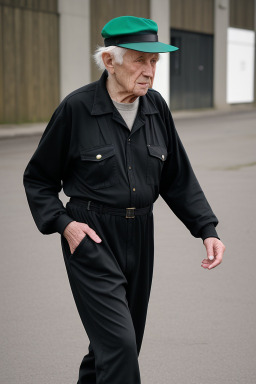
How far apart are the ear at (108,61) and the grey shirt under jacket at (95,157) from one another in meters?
0.08

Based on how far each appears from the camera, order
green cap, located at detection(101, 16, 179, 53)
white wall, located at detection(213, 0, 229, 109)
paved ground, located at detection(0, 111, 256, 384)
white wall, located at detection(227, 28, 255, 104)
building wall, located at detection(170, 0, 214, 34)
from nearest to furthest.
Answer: green cap, located at detection(101, 16, 179, 53), paved ground, located at detection(0, 111, 256, 384), building wall, located at detection(170, 0, 214, 34), white wall, located at detection(213, 0, 229, 109), white wall, located at detection(227, 28, 255, 104)

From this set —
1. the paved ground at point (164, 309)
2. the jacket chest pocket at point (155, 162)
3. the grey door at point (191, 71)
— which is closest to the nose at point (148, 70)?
the jacket chest pocket at point (155, 162)

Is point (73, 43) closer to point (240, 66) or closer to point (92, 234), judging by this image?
point (240, 66)

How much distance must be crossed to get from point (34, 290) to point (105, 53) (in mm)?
2925

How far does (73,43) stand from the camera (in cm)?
2384

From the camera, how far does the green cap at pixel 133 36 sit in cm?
299

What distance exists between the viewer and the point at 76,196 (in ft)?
10.2

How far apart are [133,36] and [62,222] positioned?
2.60ft

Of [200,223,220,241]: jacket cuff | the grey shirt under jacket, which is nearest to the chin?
the grey shirt under jacket

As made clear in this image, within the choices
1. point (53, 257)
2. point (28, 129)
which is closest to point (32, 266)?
point (53, 257)

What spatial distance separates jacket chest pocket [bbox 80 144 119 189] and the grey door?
2726 cm

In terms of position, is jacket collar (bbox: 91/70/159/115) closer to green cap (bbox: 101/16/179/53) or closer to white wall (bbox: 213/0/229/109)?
green cap (bbox: 101/16/179/53)

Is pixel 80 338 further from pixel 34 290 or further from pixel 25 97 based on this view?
pixel 25 97

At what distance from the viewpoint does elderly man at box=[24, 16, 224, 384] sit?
118 inches
